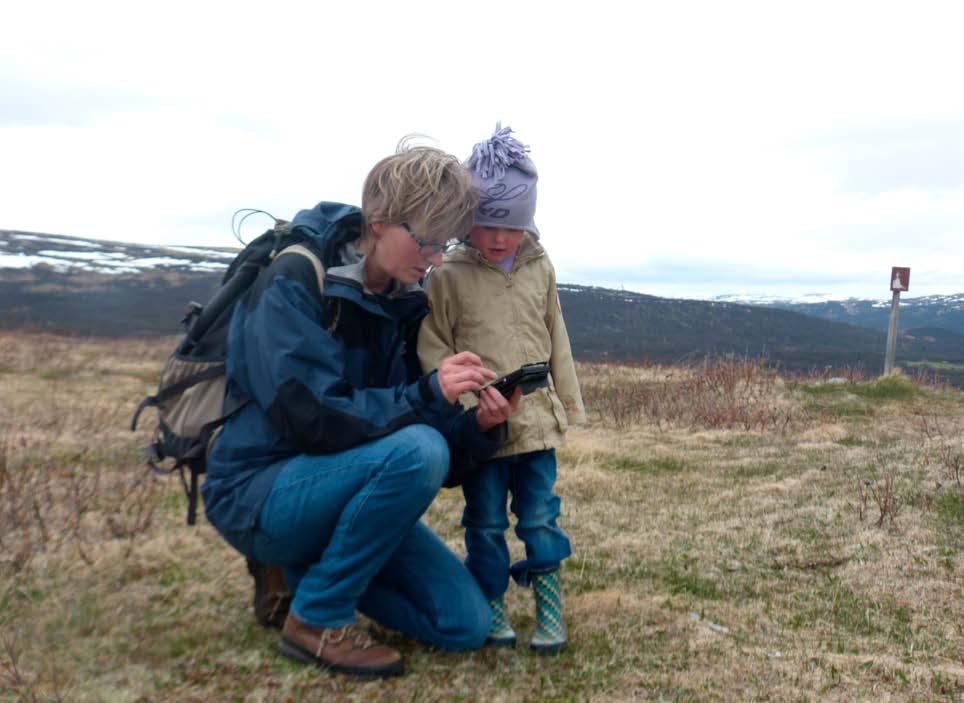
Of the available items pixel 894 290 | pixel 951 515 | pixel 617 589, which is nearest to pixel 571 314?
pixel 894 290

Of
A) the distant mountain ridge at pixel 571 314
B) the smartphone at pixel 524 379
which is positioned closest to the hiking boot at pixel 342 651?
the smartphone at pixel 524 379

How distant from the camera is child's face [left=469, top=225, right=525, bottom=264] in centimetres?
295

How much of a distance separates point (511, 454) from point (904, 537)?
2.91 meters

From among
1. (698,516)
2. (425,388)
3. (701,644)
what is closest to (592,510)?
(698,516)

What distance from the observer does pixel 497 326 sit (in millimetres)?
3031

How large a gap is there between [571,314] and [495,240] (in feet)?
144

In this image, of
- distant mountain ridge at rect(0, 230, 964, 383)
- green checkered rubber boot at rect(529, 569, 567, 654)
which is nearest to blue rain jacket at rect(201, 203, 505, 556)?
green checkered rubber boot at rect(529, 569, 567, 654)

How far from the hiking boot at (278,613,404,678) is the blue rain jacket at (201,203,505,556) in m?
0.33

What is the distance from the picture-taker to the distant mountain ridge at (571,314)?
3125cm

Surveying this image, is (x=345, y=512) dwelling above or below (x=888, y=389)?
above

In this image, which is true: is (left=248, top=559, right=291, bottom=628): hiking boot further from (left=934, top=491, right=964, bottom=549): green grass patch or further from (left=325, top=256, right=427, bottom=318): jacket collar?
(left=934, top=491, right=964, bottom=549): green grass patch

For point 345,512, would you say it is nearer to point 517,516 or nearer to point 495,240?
point 517,516

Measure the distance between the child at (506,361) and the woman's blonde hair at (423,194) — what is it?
226 millimetres

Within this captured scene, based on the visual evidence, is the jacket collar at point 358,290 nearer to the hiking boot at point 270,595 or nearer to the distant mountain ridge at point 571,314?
the hiking boot at point 270,595
